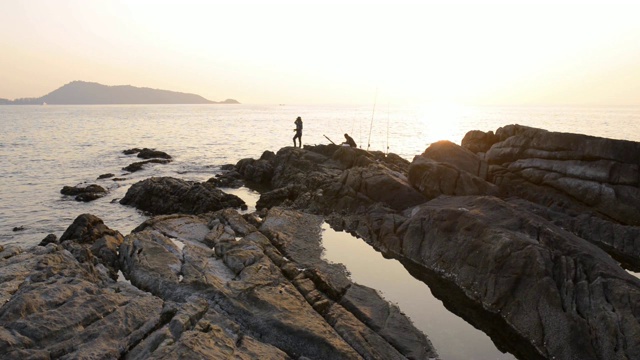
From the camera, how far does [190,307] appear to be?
9.76 m

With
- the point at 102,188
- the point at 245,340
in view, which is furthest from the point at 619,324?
the point at 102,188

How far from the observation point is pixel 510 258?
13336 millimetres

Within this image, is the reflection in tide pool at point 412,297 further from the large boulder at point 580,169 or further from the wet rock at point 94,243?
the large boulder at point 580,169

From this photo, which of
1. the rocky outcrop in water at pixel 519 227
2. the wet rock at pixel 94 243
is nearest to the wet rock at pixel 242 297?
the wet rock at pixel 94 243

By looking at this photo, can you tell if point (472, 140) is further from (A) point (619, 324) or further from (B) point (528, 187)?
(A) point (619, 324)

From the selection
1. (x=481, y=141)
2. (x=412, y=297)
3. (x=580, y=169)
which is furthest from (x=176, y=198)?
(x=580, y=169)

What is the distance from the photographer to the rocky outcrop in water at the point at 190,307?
8266 mm

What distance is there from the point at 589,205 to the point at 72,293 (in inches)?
972

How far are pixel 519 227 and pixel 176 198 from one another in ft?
67.9

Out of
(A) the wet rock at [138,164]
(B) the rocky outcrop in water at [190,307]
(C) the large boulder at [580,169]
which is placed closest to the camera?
(B) the rocky outcrop in water at [190,307]

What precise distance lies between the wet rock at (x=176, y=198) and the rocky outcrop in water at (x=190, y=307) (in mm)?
10193

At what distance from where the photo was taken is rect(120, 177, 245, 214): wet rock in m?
25.0

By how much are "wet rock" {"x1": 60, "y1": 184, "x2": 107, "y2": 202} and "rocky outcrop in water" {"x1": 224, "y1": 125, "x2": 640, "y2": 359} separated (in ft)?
45.4

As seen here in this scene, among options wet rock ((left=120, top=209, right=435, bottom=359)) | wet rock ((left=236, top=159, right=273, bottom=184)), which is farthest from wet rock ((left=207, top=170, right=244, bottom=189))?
wet rock ((left=120, top=209, right=435, bottom=359))
